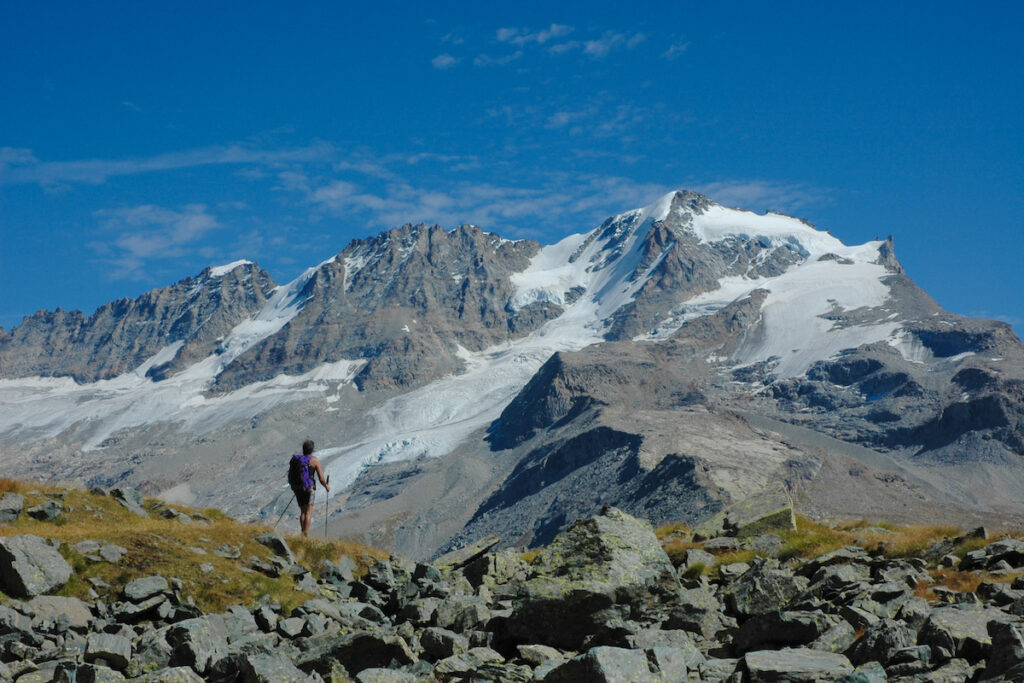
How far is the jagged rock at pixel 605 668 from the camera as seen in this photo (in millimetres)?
10023

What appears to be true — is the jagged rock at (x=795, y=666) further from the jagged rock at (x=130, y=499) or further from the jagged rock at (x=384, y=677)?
the jagged rock at (x=130, y=499)

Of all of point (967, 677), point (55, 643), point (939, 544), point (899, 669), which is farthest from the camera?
point (939, 544)

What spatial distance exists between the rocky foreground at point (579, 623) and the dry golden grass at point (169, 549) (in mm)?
466

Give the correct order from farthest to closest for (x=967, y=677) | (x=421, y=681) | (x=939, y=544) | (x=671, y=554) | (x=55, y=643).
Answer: (x=671, y=554) → (x=939, y=544) → (x=55, y=643) → (x=421, y=681) → (x=967, y=677)

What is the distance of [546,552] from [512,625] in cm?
202

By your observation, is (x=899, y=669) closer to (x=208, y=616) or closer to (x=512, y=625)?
(x=512, y=625)

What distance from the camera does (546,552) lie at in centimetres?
1620

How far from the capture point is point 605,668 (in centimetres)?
1003

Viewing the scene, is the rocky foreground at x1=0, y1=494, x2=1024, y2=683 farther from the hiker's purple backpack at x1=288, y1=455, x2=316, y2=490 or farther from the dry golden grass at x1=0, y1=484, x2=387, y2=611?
the hiker's purple backpack at x1=288, y1=455, x2=316, y2=490

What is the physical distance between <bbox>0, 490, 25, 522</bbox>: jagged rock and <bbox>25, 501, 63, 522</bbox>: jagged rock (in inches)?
10.6

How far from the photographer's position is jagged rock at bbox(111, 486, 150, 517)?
927 inches

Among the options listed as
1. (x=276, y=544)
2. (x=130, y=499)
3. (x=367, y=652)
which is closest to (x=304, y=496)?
(x=276, y=544)

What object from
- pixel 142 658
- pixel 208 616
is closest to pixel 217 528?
pixel 208 616

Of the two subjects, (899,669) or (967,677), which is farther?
(899,669)
